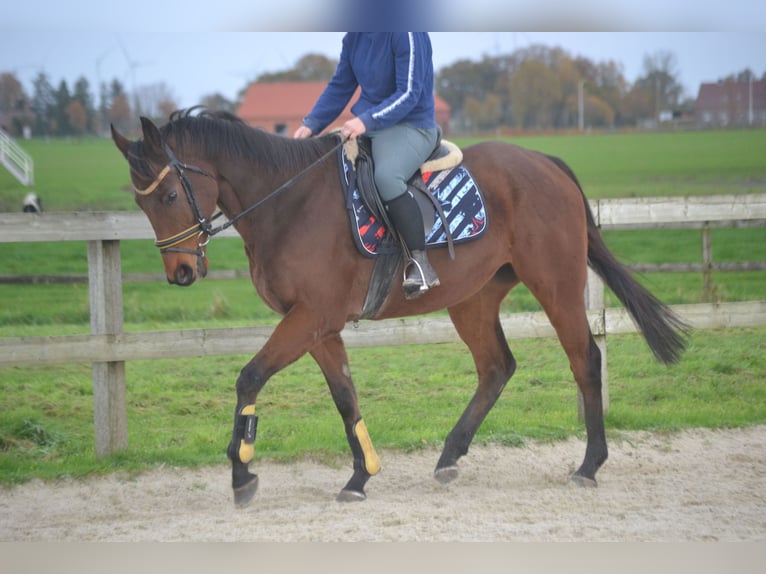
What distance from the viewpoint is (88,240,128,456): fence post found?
5.09 meters

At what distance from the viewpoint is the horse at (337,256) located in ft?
13.3

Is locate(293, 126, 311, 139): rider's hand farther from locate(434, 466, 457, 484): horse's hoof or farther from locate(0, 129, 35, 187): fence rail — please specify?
locate(0, 129, 35, 187): fence rail

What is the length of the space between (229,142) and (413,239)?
1080 millimetres

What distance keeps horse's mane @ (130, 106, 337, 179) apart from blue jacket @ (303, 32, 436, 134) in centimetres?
39

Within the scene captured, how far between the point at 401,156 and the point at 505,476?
2.07m

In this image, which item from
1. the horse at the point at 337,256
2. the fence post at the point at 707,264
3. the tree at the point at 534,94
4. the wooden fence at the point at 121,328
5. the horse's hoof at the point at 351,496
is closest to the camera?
the horse at the point at 337,256

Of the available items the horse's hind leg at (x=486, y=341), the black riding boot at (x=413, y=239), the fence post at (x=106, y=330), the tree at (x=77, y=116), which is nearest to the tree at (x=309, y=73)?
the tree at (x=77, y=116)

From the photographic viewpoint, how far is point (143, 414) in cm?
604

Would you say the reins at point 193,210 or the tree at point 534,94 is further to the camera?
the tree at point 534,94

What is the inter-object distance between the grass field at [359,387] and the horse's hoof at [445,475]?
575 mm

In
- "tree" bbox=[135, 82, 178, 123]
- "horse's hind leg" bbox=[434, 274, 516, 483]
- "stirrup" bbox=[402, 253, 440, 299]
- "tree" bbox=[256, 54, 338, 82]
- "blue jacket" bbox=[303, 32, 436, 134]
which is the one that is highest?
"tree" bbox=[256, 54, 338, 82]

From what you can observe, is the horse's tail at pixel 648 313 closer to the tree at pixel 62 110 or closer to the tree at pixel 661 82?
the tree at pixel 661 82

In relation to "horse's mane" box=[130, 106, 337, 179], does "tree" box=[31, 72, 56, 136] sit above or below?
above

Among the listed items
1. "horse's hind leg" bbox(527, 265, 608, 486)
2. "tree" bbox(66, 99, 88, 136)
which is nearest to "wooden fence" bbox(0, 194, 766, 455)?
"horse's hind leg" bbox(527, 265, 608, 486)
